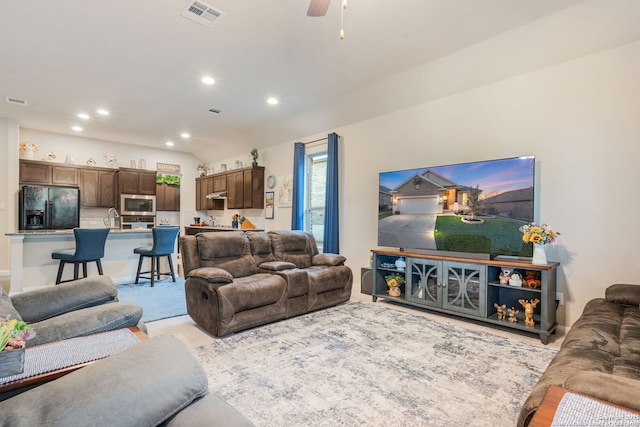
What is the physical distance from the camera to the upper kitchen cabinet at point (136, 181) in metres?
7.67

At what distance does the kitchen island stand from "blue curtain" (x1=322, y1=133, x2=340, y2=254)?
307 centimetres

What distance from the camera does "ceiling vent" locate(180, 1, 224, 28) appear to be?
2772mm

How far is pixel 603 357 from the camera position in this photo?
1617mm

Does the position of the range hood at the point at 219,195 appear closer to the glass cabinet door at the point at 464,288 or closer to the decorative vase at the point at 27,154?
the decorative vase at the point at 27,154

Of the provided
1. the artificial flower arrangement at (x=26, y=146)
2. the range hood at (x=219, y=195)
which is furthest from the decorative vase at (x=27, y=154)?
the range hood at (x=219, y=195)

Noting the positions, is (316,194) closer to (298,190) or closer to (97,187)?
(298,190)

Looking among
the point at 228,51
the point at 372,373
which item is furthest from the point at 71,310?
the point at 228,51

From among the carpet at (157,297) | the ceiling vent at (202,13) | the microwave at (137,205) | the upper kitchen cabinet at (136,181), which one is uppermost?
the ceiling vent at (202,13)

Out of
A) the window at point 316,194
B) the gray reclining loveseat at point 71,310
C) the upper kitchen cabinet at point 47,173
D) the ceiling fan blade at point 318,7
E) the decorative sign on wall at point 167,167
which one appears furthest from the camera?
the decorative sign on wall at point 167,167

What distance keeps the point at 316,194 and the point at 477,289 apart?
3408 mm

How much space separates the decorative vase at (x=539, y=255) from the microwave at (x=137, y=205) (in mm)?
8140

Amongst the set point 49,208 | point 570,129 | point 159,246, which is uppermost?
point 570,129

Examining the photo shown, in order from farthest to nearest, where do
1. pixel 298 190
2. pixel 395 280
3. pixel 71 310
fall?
pixel 298 190 → pixel 395 280 → pixel 71 310

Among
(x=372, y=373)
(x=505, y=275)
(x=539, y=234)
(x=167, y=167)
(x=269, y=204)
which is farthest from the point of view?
(x=167, y=167)
